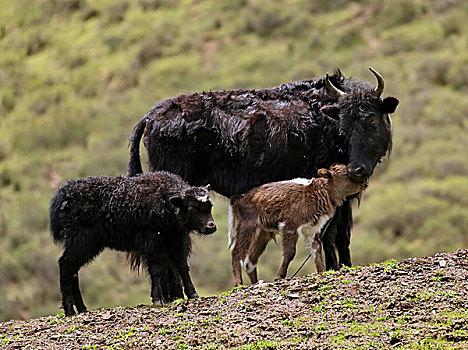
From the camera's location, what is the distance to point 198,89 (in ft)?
113

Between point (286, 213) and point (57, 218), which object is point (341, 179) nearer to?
point (286, 213)

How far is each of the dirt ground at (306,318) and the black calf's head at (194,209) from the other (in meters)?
1.07

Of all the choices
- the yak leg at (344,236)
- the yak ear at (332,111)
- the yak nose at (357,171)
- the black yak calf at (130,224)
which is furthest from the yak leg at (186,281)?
the yak ear at (332,111)

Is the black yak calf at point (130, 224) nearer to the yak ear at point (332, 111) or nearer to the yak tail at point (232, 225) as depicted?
the yak tail at point (232, 225)

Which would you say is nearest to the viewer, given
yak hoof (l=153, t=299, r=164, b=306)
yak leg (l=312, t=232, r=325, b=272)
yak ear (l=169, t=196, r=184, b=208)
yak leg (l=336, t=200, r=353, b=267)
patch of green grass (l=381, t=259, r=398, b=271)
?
patch of green grass (l=381, t=259, r=398, b=271)

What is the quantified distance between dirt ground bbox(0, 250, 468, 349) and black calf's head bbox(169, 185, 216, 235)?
1074 mm

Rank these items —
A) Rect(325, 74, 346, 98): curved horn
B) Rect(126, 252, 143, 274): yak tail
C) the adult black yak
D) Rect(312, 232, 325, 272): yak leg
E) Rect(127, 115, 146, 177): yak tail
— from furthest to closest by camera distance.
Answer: Rect(127, 115, 146, 177): yak tail → Rect(325, 74, 346, 98): curved horn → the adult black yak → Rect(126, 252, 143, 274): yak tail → Rect(312, 232, 325, 272): yak leg

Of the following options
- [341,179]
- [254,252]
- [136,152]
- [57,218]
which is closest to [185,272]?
[254,252]

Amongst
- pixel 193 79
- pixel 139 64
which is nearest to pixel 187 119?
pixel 193 79

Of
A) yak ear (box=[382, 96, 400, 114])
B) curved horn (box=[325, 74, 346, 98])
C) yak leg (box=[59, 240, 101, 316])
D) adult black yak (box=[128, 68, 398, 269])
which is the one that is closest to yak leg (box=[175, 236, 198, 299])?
yak leg (box=[59, 240, 101, 316])

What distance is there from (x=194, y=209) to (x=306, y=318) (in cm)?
253

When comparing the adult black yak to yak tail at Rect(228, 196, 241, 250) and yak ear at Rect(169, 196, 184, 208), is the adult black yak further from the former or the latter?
yak ear at Rect(169, 196, 184, 208)

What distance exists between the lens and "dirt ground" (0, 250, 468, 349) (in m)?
9.58

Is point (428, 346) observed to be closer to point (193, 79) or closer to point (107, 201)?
point (107, 201)
